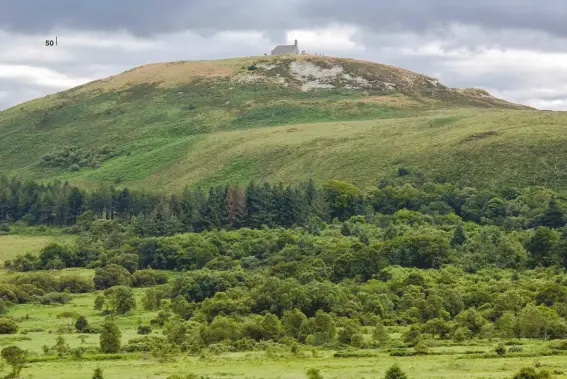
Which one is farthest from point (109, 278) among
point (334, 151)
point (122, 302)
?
point (334, 151)

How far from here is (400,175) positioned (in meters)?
141

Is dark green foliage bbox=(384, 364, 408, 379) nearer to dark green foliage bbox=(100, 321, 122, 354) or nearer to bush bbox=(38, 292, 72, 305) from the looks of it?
dark green foliage bbox=(100, 321, 122, 354)

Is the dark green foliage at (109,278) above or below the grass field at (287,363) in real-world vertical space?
above

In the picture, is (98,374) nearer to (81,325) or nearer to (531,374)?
(81,325)

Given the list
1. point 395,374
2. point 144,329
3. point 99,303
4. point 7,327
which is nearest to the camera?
point 395,374

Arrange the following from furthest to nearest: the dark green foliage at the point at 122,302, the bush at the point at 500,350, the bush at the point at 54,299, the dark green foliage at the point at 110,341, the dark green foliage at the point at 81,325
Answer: the bush at the point at 54,299
the dark green foliage at the point at 122,302
the dark green foliage at the point at 81,325
the dark green foliage at the point at 110,341
the bush at the point at 500,350

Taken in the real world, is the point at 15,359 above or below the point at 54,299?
below

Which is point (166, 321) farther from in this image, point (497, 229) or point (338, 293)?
point (497, 229)

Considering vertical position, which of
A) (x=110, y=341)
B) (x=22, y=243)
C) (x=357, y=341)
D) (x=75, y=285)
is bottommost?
(x=357, y=341)

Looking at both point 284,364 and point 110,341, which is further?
→ point 110,341

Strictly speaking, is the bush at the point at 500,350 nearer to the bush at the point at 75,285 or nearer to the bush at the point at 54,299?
the bush at the point at 54,299

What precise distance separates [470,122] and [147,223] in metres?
66.1

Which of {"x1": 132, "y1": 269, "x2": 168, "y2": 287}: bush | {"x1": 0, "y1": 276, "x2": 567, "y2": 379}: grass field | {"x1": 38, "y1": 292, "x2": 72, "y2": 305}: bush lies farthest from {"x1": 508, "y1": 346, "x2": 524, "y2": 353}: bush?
{"x1": 132, "y1": 269, "x2": 168, "y2": 287}: bush

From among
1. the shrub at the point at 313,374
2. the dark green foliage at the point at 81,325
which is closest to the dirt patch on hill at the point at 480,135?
→ the dark green foliage at the point at 81,325
